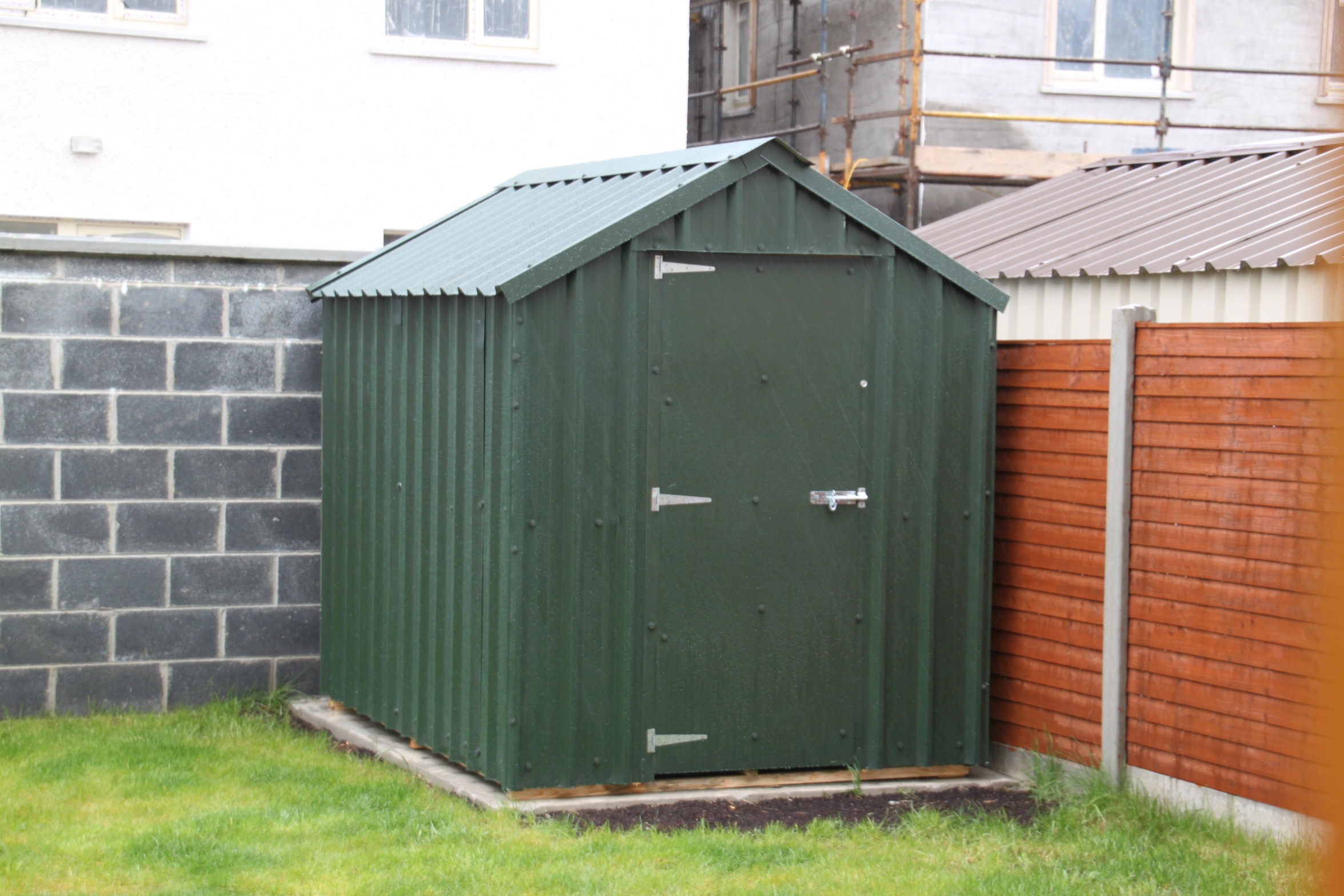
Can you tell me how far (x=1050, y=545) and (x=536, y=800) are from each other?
2460 millimetres

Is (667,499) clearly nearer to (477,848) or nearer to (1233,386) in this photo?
(477,848)

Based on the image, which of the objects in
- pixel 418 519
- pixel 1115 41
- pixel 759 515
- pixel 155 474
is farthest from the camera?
pixel 1115 41

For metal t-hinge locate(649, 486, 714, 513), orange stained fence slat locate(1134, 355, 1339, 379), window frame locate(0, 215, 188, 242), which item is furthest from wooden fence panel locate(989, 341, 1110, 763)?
window frame locate(0, 215, 188, 242)

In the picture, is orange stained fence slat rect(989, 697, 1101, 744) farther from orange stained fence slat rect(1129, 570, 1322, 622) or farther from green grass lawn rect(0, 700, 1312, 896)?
orange stained fence slat rect(1129, 570, 1322, 622)

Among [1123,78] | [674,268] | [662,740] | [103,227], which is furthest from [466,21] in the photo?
[662,740]

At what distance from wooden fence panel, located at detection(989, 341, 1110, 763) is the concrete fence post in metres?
0.13

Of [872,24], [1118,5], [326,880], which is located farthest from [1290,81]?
[326,880]

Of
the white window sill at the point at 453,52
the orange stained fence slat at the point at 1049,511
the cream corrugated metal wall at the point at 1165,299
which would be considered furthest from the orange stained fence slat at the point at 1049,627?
the white window sill at the point at 453,52

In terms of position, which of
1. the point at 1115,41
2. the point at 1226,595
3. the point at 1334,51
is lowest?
the point at 1226,595

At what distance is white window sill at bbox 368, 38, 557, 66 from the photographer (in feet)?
39.3

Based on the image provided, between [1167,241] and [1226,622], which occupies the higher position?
[1167,241]

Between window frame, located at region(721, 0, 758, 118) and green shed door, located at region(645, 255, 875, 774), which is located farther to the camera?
window frame, located at region(721, 0, 758, 118)

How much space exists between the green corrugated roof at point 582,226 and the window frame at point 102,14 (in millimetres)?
4990

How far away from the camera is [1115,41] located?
15.7 metres
